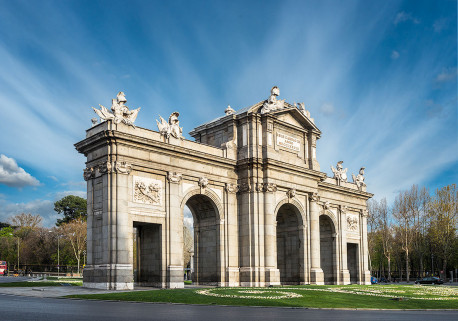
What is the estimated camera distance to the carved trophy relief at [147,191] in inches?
1507

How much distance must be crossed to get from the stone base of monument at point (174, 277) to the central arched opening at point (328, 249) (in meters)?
24.0

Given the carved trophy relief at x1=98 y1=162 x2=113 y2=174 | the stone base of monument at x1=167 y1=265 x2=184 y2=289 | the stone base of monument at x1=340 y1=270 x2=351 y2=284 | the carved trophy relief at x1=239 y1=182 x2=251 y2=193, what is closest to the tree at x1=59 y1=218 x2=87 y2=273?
the stone base of monument at x1=340 y1=270 x2=351 y2=284

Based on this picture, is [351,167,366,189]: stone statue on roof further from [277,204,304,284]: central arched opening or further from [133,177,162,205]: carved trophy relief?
[133,177,162,205]: carved trophy relief

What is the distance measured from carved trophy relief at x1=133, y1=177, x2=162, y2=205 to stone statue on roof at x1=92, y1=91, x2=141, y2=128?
4.41m

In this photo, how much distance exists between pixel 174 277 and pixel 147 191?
6.97 m

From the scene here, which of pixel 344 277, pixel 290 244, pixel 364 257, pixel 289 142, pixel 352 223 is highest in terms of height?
pixel 289 142

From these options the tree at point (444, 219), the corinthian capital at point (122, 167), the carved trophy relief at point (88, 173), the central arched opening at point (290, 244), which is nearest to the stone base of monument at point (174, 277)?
the corinthian capital at point (122, 167)

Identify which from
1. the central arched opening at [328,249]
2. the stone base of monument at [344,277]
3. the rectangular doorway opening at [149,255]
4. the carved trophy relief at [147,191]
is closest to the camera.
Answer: the carved trophy relief at [147,191]

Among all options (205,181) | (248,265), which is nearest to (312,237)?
(248,265)

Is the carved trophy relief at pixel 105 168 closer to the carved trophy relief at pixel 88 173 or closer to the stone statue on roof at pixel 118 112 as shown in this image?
the carved trophy relief at pixel 88 173

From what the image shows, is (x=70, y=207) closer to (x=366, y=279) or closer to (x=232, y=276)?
(x=366, y=279)

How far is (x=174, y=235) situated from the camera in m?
40.0

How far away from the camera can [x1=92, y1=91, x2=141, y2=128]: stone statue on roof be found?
1485 inches

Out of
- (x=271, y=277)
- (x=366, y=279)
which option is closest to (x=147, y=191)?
(x=271, y=277)
